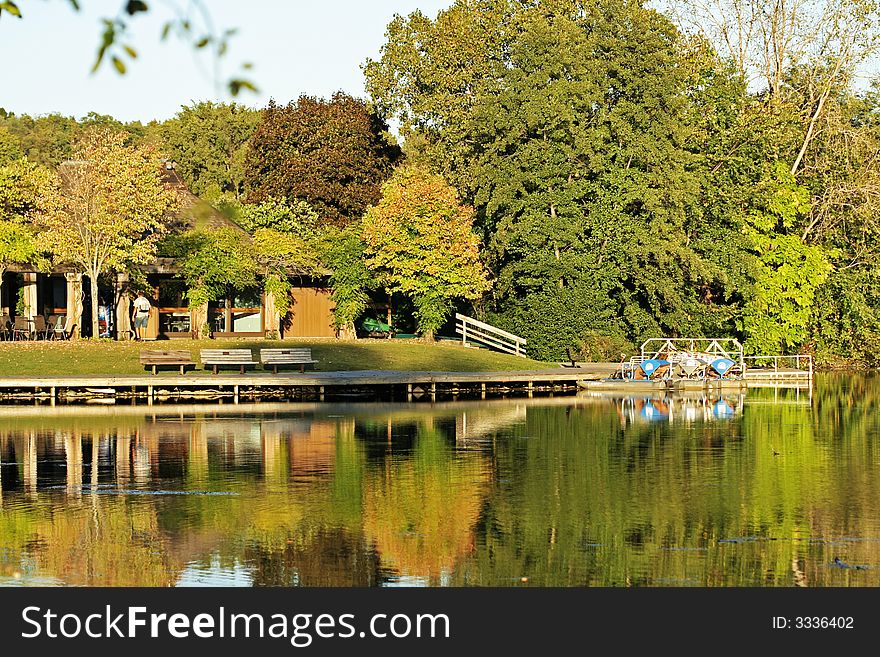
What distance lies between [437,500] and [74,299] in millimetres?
34390

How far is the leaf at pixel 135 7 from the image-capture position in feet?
24.2

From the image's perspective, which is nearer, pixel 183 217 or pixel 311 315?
pixel 183 217

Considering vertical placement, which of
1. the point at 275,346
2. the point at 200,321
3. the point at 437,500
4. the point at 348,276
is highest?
the point at 348,276

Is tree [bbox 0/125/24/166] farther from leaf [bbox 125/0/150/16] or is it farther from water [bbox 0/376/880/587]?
leaf [bbox 125/0/150/16]

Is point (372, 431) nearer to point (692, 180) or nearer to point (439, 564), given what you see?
point (439, 564)

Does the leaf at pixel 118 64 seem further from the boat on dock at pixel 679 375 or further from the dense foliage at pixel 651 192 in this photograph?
the dense foliage at pixel 651 192

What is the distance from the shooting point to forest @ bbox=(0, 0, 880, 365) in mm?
53250

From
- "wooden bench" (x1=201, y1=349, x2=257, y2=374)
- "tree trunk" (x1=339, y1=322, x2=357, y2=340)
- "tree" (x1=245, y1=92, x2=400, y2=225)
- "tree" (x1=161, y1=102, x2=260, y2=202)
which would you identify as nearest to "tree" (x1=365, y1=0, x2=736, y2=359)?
"tree trunk" (x1=339, y1=322, x2=357, y2=340)

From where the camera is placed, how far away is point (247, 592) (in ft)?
47.6

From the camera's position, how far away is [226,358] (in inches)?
1679

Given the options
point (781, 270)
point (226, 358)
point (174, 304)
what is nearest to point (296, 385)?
point (226, 358)

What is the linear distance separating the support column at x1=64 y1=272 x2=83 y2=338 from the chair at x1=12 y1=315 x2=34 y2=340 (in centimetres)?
176

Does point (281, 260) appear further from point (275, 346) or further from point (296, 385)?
point (296, 385)

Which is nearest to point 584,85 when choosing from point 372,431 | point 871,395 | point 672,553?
point 871,395
